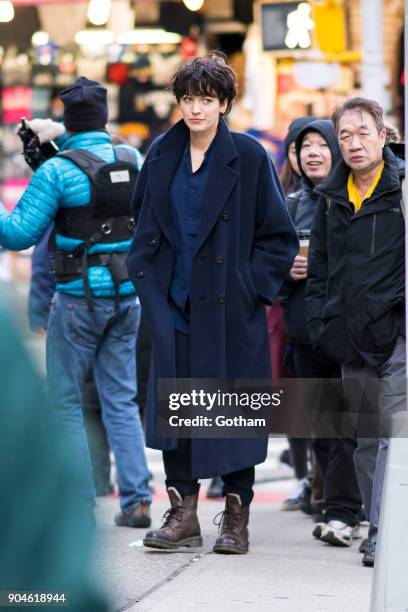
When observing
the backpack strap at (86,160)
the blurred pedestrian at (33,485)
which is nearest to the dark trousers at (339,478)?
the backpack strap at (86,160)

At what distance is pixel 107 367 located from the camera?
698cm

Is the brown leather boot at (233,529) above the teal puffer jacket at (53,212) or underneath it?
underneath

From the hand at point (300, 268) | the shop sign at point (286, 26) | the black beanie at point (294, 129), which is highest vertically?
the shop sign at point (286, 26)

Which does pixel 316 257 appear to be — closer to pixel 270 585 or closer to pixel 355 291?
pixel 355 291

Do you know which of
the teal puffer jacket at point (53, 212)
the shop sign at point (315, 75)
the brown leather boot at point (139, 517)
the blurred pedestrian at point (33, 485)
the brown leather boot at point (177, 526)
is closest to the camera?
the blurred pedestrian at point (33, 485)

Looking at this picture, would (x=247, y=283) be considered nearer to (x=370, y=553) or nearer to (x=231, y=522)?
(x=231, y=522)

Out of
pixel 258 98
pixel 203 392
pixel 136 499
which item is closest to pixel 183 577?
pixel 203 392

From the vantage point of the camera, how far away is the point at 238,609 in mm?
5109

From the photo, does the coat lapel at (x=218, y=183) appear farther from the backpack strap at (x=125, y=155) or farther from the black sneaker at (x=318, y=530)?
the black sneaker at (x=318, y=530)

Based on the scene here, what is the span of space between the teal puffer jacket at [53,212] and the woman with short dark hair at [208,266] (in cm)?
56

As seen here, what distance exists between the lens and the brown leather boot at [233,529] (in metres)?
6.14

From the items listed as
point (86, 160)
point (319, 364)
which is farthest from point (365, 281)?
point (86, 160)

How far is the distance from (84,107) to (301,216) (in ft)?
3.89

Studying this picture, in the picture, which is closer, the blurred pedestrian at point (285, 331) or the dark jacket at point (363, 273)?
the dark jacket at point (363, 273)
